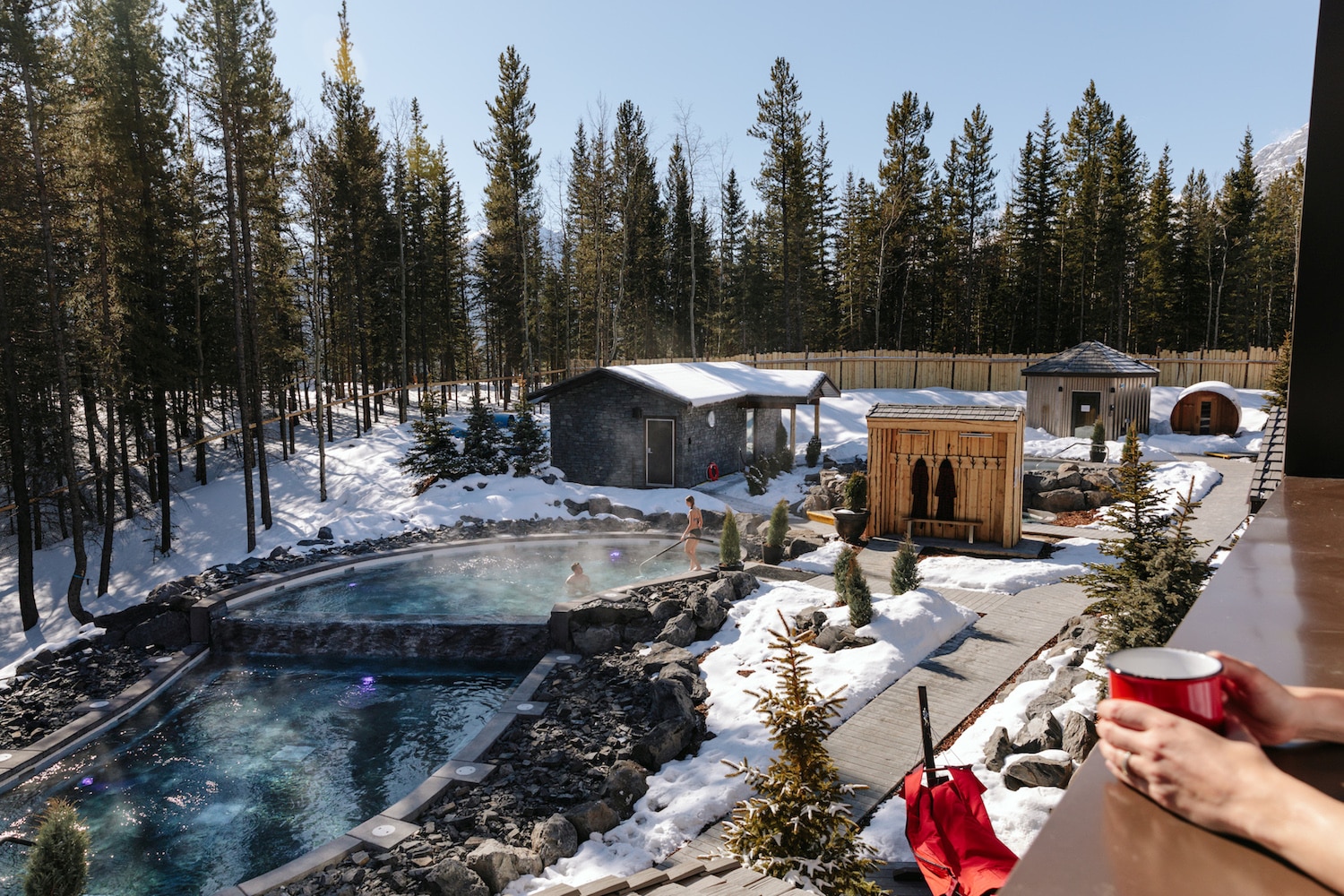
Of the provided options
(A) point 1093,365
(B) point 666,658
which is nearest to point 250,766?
(B) point 666,658

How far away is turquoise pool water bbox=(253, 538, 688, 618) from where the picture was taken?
49.5 ft

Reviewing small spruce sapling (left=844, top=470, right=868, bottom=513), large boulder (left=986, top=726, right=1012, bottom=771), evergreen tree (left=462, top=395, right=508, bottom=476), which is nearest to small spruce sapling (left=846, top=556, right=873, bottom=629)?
large boulder (left=986, top=726, right=1012, bottom=771)

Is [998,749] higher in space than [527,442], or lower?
lower

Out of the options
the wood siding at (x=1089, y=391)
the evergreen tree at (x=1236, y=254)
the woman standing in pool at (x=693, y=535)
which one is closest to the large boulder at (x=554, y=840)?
the woman standing in pool at (x=693, y=535)

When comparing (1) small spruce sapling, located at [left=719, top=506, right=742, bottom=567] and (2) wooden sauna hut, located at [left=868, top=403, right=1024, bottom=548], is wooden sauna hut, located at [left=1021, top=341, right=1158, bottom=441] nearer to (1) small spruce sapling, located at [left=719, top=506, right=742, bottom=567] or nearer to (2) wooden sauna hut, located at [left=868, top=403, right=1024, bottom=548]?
(2) wooden sauna hut, located at [left=868, top=403, right=1024, bottom=548]

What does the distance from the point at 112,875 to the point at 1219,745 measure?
1003 centimetres

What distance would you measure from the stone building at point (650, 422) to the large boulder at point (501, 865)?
→ 15431mm

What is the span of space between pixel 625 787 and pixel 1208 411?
28175mm

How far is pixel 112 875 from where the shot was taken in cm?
795

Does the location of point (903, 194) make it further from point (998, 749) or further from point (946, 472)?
point (998, 749)

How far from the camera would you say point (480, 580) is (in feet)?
54.7

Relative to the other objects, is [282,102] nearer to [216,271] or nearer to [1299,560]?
[216,271]

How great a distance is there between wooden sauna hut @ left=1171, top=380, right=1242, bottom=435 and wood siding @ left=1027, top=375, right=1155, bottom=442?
4.23 ft

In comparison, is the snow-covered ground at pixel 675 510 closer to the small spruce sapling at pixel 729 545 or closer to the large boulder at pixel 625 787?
the large boulder at pixel 625 787
